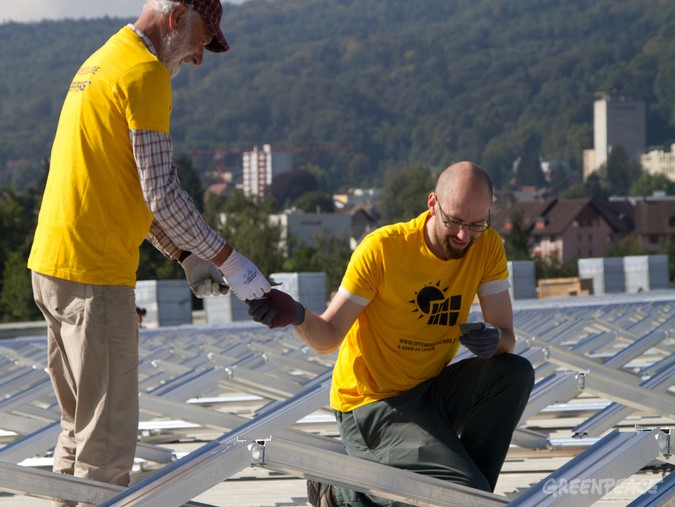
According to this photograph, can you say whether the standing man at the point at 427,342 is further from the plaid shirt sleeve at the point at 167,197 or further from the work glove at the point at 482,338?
the plaid shirt sleeve at the point at 167,197

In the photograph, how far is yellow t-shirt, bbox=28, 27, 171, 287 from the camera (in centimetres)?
420

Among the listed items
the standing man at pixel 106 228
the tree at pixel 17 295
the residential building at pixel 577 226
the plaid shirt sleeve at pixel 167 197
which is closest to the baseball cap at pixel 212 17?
the standing man at pixel 106 228

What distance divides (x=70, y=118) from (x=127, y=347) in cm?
79

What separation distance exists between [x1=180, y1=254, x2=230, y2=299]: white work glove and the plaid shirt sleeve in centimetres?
29

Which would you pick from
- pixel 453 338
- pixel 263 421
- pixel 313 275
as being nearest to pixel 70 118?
pixel 263 421

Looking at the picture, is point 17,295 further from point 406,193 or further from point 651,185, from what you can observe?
point 651,185

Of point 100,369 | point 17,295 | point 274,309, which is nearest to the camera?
point 100,369

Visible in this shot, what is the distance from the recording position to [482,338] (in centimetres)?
454

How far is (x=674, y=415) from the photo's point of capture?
5555 millimetres

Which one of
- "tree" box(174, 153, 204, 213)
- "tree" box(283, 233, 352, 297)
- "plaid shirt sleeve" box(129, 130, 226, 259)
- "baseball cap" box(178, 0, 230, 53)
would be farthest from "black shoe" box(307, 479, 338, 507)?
"tree" box(174, 153, 204, 213)

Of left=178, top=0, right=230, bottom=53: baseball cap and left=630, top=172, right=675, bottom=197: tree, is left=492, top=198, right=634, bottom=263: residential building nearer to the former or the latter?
left=630, top=172, right=675, bottom=197: tree

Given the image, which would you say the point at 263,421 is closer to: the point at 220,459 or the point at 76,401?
the point at 76,401

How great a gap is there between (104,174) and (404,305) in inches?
48.0

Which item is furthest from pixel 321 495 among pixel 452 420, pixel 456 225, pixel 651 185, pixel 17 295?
pixel 651 185
